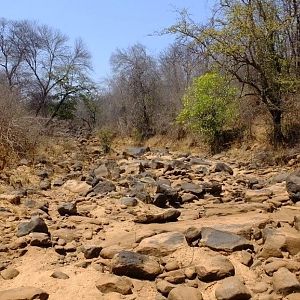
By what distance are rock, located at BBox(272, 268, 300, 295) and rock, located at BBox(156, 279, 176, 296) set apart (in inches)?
37.5

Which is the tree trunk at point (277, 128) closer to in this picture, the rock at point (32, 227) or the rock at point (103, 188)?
the rock at point (103, 188)

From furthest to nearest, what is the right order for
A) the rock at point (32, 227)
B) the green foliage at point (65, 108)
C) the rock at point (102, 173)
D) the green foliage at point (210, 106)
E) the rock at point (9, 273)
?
the green foliage at point (65, 108), the green foliage at point (210, 106), the rock at point (102, 173), the rock at point (32, 227), the rock at point (9, 273)

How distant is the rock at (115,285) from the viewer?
4.10 metres

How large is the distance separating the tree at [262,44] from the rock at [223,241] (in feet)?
30.8

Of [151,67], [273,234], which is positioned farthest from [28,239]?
[151,67]

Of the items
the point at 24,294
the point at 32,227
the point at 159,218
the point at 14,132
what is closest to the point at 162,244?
the point at 159,218

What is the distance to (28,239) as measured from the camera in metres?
5.50

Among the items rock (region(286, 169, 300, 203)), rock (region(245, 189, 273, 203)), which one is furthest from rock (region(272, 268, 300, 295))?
rock (region(245, 189, 273, 203))

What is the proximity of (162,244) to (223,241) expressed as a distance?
2.30 ft

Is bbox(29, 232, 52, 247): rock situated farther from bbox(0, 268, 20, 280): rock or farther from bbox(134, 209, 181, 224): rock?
bbox(134, 209, 181, 224): rock

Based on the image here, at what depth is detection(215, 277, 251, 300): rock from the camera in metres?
3.79

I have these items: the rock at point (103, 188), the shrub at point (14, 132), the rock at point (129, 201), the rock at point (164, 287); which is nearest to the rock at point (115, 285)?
the rock at point (164, 287)

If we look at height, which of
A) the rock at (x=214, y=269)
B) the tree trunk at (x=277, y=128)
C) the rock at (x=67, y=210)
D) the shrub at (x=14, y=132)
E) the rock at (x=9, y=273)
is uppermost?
the shrub at (x=14, y=132)

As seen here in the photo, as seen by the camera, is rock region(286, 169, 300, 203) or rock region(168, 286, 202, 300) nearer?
rock region(168, 286, 202, 300)
